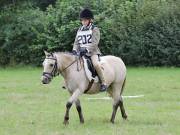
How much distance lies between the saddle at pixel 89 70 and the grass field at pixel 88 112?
106 centimetres

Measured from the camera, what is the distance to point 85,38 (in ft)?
43.2

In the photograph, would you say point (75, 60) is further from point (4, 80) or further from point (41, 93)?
point (4, 80)

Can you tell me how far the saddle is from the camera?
13062mm

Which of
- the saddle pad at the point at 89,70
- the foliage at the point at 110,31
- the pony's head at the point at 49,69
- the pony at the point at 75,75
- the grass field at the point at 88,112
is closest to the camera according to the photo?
the grass field at the point at 88,112

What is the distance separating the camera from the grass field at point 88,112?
11.9 metres

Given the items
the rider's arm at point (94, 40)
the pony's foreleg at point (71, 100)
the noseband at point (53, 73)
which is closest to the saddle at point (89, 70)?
the rider's arm at point (94, 40)

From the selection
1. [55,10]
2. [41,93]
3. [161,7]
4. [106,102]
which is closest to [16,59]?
[55,10]

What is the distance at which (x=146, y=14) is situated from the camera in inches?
1531

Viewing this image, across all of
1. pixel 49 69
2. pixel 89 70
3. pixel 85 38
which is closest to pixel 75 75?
pixel 89 70

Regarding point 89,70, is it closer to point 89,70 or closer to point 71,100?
point 89,70

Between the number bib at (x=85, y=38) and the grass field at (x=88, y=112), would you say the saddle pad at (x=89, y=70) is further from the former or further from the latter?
the grass field at (x=88, y=112)

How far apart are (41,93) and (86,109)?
5576 millimetres

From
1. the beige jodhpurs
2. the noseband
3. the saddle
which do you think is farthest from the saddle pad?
the noseband

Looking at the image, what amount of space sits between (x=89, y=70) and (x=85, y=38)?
2.50 feet
